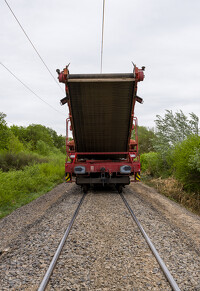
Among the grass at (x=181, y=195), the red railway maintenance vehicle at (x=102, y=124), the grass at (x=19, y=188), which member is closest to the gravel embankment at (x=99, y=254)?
the grass at (x=19, y=188)

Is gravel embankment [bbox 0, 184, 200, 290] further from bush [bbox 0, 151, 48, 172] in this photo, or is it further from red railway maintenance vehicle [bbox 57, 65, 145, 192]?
bush [bbox 0, 151, 48, 172]

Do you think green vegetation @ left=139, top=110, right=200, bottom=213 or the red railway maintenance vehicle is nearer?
the red railway maintenance vehicle

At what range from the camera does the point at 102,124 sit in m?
8.30

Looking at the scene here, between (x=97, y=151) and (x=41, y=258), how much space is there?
5.76 m

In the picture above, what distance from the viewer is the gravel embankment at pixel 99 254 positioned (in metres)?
3.05

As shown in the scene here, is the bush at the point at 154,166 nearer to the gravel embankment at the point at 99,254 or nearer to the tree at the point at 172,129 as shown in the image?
the tree at the point at 172,129

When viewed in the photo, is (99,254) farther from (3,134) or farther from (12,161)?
(3,134)

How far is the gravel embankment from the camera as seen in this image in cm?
305

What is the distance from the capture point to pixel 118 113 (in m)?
8.03

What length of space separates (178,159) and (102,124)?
6256 millimetres

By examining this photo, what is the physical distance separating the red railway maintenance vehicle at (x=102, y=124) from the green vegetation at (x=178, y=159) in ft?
10.3

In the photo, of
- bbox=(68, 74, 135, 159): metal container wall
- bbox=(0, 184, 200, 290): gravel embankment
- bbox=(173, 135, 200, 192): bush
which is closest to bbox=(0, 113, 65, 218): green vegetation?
bbox=(0, 184, 200, 290): gravel embankment

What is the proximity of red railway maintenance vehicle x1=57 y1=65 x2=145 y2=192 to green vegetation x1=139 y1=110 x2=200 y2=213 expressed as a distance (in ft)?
10.3

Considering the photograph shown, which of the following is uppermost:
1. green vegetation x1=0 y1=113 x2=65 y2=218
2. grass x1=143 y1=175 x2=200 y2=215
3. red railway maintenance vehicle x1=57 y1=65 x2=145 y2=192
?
red railway maintenance vehicle x1=57 y1=65 x2=145 y2=192
